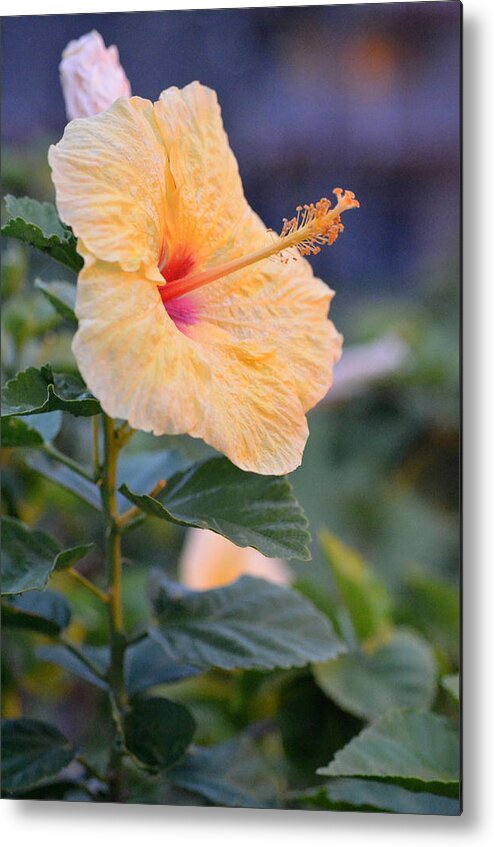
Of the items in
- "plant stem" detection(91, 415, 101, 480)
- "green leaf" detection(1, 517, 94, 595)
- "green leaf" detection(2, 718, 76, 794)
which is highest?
"plant stem" detection(91, 415, 101, 480)

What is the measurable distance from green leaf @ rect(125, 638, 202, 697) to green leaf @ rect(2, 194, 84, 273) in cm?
38

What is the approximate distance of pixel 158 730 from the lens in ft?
2.96

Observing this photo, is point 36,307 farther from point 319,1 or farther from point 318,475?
point 318,475

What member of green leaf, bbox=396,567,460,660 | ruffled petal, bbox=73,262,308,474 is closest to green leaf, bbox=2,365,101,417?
ruffled petal, bbox=73,262,308,474

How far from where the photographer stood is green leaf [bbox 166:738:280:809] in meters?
0.95

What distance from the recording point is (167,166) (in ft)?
2.49

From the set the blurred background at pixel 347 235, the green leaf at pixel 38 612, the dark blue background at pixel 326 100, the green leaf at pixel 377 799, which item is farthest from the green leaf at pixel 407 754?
the dark blue background at pixel 326 100

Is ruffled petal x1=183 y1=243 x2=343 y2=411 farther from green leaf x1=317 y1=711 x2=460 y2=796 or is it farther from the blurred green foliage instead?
green leaf x1=317 y1=711 x2=460 y2=796

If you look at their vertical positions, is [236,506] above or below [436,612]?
above

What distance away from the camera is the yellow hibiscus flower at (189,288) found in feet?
2.24

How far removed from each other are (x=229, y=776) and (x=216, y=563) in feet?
0.88

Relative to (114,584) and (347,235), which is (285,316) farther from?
(347,235)

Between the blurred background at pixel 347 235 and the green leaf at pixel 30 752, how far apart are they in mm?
150

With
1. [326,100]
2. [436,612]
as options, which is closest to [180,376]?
[436,612]
